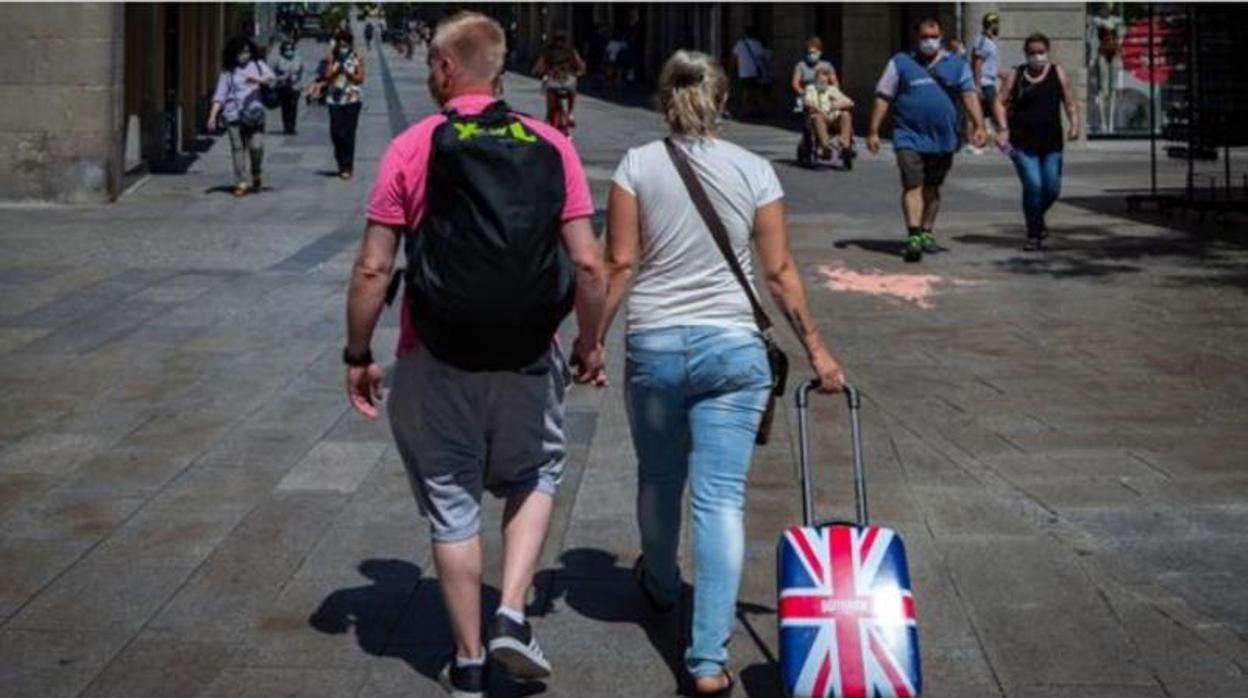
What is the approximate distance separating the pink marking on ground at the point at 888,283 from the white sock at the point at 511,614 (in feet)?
23.3

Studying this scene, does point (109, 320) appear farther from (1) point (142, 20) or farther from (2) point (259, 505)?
(1) point (142, 20)

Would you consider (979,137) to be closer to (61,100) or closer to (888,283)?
(888,283)

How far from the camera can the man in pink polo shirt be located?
4.32 m

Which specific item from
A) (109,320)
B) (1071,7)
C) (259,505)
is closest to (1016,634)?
(259,505)

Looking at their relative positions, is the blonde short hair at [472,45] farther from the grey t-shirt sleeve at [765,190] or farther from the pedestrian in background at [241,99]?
the pedestrian in background at [241,99]

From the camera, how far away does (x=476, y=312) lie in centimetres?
433

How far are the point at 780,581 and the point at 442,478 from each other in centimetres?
88

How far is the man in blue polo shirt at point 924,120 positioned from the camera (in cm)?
1307

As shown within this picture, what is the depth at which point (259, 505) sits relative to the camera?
655 cm

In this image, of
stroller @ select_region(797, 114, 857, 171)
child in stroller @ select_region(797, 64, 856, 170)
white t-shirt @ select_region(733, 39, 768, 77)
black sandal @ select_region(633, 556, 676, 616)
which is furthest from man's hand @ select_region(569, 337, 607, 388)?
white t-shirt @ select_region(733, 39, 768, 77)

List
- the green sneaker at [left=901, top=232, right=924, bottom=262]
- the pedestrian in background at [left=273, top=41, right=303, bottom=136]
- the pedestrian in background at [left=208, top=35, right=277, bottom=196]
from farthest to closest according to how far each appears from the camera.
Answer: the pedestrian in background at [left=273, top=41, right=303, bottom=136]
the pedestrian in background at [left=208, top=35, right=277, bottom=196]
the green sneaker at [left=901, top=232, right=924, bottom=262]

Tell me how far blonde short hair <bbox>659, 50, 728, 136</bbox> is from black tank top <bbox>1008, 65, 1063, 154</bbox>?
9230mm

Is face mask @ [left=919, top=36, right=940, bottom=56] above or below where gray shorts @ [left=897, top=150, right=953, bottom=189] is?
above

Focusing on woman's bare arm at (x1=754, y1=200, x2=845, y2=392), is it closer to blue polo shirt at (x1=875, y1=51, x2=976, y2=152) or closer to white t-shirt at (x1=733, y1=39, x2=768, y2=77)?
blue polo shirt at (x1=875, y1=51, x2=976, y2=152)
